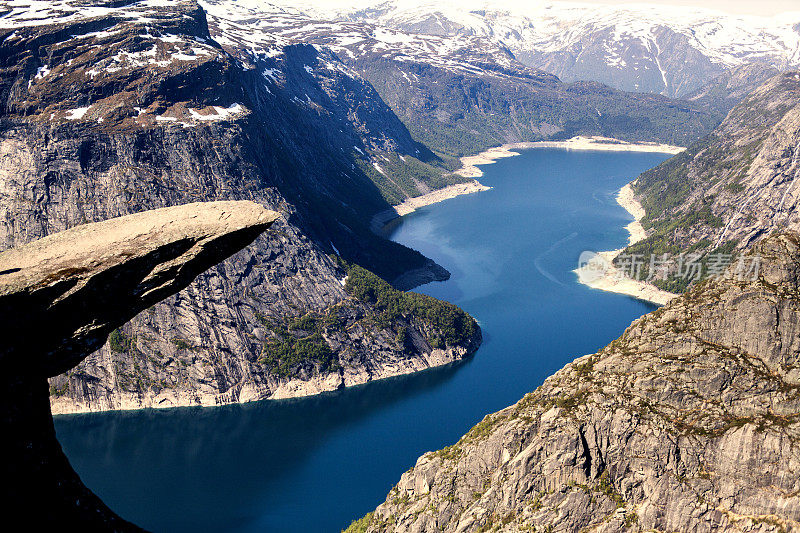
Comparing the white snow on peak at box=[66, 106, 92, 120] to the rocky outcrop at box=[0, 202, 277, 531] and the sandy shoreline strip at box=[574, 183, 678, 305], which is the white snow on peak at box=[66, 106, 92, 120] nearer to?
the sandy shoreline strip at box=[574, 183, 678, 305]

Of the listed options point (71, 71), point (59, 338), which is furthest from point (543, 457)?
point (71, 71)

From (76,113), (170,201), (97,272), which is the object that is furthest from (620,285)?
(97,272)

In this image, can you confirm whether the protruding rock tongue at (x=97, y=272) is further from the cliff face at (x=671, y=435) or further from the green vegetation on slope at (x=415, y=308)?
the green vegetation on slope at (x=415, y=308)

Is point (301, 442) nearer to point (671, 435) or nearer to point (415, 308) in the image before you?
point (415, 308)

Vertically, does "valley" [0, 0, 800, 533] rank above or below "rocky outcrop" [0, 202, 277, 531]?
below

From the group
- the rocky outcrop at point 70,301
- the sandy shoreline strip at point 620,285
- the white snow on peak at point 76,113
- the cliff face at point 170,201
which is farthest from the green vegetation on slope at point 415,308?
the rocky outcrop at point 70,301

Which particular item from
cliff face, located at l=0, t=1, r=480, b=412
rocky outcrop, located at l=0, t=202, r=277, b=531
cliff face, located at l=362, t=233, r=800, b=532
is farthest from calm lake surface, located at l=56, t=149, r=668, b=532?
rocky outcrop, located at l=0, t=202, r=277, b=531
